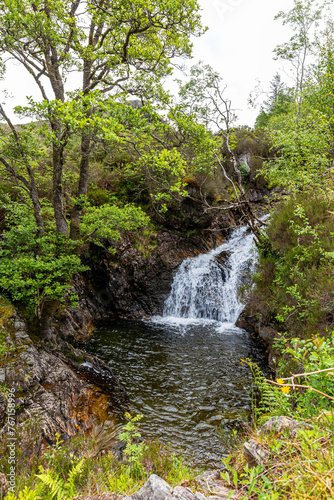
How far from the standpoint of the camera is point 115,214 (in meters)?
7.70

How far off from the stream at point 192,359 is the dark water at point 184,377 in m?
0.02

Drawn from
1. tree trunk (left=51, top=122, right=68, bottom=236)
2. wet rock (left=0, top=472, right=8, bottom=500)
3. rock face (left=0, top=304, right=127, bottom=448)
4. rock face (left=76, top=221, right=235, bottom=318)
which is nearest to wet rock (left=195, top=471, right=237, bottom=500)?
wet rock (left=0, top=472, right=8, bottom=500)

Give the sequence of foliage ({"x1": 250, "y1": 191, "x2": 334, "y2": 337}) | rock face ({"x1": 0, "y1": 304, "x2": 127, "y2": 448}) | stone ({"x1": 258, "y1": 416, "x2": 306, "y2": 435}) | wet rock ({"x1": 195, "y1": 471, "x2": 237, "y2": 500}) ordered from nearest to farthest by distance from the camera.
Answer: wet rock ({"x1": 195, "y1": 471, "x2": 237, "y2": 500}) → stone ({"x1": 258, "y1": 416, "x2": 306, "y2": 435}) → rock face ({"x1": 0, "y1": 304, "x2": 127, "y2": 448}) → foliage ({"x1": 250, "y1": 191, "x2": 334, "y2": 337})

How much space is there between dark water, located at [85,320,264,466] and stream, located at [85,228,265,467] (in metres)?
0.02

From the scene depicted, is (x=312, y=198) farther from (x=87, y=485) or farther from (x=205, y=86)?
(x=87, y=485)

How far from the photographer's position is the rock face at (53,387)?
14.7ft

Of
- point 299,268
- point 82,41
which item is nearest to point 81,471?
point 299,268

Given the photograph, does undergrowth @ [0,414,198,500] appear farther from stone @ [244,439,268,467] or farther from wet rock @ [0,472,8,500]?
stone @ [244,439,268,467]

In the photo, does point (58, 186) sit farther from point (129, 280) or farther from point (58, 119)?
point (129, 280)

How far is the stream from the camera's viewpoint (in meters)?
5.20

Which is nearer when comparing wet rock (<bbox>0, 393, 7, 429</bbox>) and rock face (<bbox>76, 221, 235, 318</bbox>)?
wet rock (<bbox>0, 393, 7, 429</bbox>)

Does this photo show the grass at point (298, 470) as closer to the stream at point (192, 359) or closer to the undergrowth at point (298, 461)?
the undergrowth at point (298, 461)

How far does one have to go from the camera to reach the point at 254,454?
6.66 ft

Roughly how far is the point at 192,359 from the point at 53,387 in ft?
15.2
